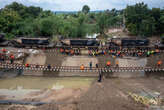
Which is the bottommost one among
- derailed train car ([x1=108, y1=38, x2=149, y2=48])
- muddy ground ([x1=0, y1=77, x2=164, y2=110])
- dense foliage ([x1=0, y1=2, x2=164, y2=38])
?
muddy ground ([x1=0, y1=77, x2=164, y2=110])

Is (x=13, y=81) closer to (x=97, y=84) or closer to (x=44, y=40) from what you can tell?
(x=44, y=40)

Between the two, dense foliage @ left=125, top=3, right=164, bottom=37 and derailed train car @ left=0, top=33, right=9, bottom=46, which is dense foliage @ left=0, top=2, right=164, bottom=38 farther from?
derailed train car @ left=0, top=33, right=9, bottom=46

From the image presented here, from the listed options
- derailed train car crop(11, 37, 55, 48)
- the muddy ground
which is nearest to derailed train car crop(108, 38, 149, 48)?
the muddy ground

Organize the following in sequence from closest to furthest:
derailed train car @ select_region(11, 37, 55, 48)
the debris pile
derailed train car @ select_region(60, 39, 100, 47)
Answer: the debris pile, derailed train car @ select_region(60, 39, 100, 47), derailed train car @ select_region(11, 37, 55, 48)

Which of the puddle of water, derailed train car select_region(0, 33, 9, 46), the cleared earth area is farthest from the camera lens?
derailed train car select_region(0, 33, 9, 46)

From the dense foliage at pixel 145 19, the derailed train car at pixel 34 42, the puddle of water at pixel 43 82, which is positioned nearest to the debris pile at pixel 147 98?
the puddle of water at pixel 43 82

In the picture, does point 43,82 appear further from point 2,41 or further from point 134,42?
point 134,42

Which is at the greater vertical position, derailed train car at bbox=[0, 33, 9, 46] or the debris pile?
derailed train car at bbox=[0, 33, 9, 46]

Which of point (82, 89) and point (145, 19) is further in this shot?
point (145, 19)

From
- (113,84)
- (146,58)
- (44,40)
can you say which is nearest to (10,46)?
(44,40)

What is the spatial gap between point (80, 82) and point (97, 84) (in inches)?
95.9

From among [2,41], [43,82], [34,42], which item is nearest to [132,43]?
[43,82]

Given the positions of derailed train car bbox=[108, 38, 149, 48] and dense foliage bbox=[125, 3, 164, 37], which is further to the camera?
dense foliage bbox=[125, 3, 164, 37]

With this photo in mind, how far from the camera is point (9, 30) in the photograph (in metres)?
29.1
